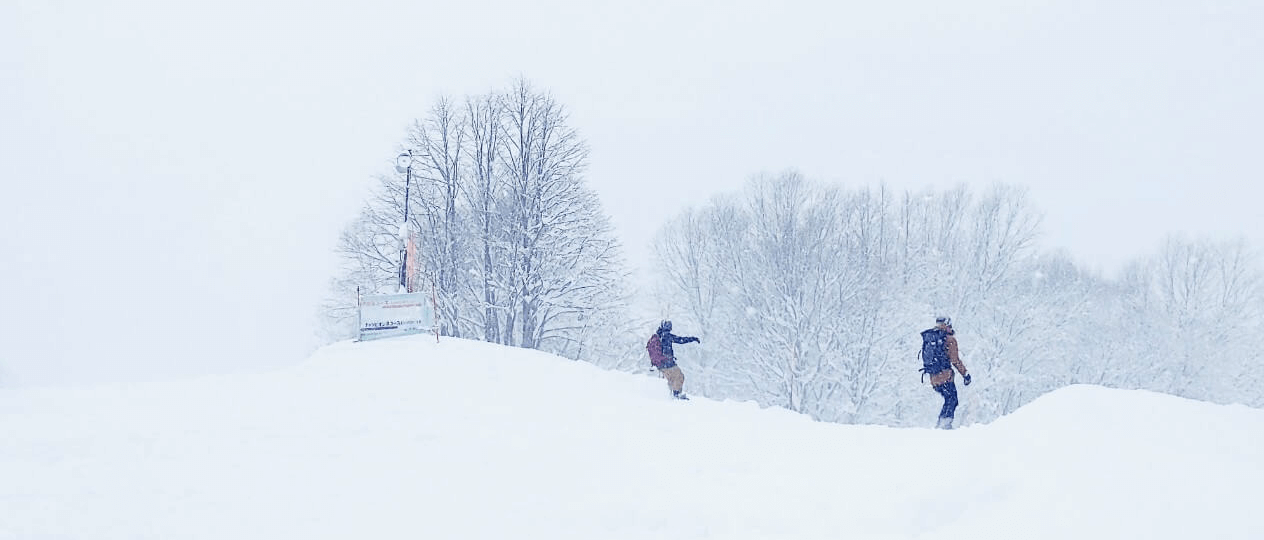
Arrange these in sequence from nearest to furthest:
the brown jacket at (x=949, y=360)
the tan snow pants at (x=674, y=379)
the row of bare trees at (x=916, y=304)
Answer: the brown jacket at (x=949, y=360) → the tan snow pants at (x=674, y=379) → the row of bare trees at (x=916, y=304)

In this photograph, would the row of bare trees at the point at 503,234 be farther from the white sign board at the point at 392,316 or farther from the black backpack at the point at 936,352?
the black backpack at the point at 936,352

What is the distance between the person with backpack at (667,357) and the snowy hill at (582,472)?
362 centimetres

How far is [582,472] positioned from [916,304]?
89.7ft

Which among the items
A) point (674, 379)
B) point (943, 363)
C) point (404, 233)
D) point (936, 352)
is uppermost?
point (404, 233)

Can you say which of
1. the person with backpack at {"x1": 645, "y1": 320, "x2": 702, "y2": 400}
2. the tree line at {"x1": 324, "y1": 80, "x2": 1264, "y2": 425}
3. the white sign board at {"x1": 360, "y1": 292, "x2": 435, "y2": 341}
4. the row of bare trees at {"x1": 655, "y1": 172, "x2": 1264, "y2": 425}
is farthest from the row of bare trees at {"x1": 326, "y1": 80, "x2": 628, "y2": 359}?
the person with backpack at {"x1": 645, "y1": 320, "x2": 702, "y2": 400}

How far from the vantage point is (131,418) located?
305 inches

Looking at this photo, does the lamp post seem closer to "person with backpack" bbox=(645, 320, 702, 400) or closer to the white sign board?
the white sign board

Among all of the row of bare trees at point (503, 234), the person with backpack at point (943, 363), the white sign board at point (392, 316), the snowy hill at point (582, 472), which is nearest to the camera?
the snowy hill at point (582, 472)

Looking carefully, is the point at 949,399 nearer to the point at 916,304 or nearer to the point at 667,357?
the point at 667,357

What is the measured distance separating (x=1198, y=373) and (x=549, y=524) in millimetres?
40419

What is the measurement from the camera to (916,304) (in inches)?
1241

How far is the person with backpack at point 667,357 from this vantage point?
42.9 feet

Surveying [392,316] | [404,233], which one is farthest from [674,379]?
[404,233]

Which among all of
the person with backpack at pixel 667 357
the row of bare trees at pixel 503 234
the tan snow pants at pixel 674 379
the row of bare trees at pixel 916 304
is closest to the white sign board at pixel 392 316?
the person with backpack at pixel 667 357
